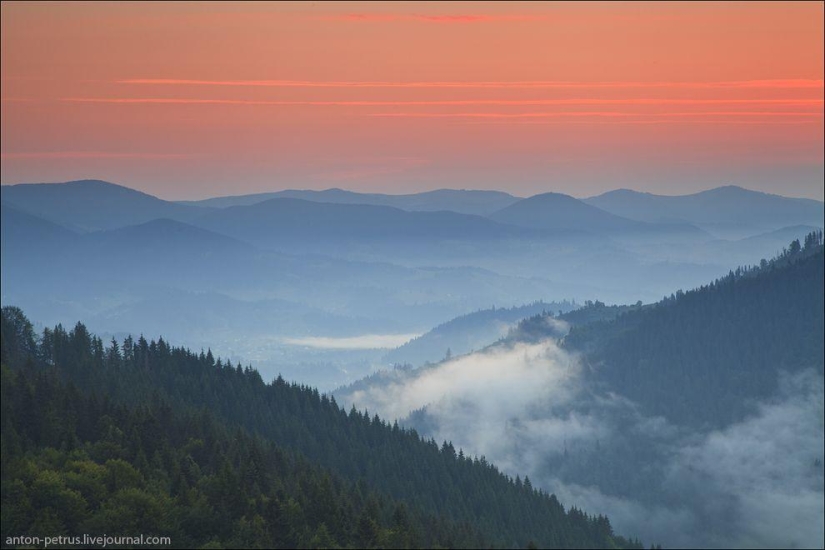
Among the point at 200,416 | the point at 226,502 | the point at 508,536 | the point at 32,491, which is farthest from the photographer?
the point at 508,536

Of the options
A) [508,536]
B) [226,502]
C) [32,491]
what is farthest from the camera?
[508,536]

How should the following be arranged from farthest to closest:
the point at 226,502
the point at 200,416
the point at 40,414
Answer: the point at 200,416 → the point at 40,414 → the point at 226,502

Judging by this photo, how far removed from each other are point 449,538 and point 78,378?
7438cm

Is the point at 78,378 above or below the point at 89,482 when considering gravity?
above

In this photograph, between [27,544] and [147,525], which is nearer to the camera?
[27,544]

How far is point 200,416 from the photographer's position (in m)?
179

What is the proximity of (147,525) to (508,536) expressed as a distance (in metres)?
92.9

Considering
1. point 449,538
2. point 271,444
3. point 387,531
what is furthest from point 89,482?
point 271,444

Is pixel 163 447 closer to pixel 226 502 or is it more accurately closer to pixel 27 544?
pixel 226 502

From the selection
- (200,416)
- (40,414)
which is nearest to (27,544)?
(40,414)

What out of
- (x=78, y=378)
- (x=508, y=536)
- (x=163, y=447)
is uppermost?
(x=78, y=378)

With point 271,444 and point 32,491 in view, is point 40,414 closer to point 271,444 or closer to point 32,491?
point 32,491

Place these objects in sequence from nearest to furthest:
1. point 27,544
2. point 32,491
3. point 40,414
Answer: point 27,544
point 32,491
point 40,414

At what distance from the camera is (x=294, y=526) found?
132750 millimetres
